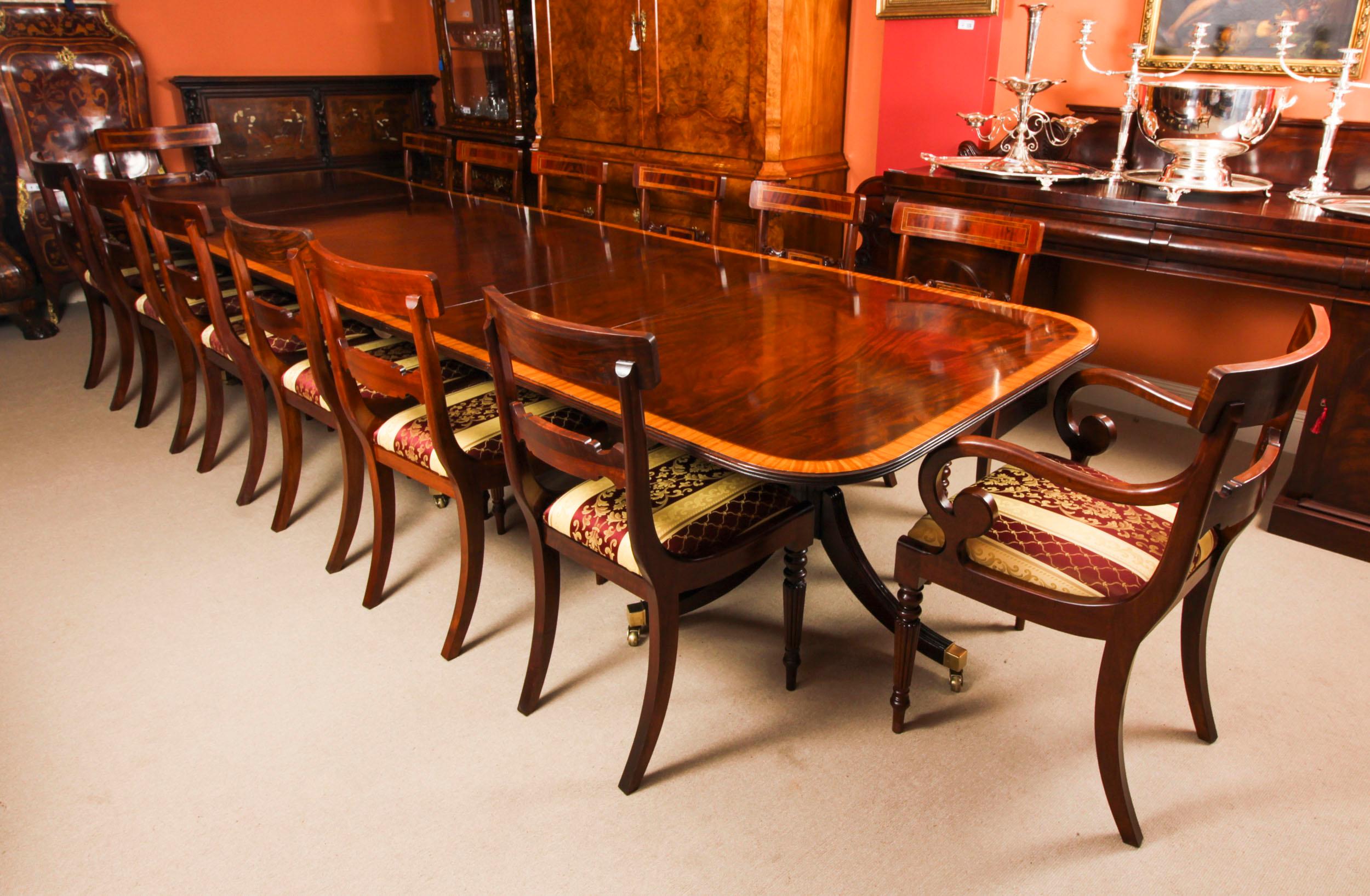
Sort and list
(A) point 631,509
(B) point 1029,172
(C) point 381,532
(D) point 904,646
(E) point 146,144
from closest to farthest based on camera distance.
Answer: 1. (A) point 631,509
2. (D) point 904,646
3. (C) point 381,532
4. (B) point 1029,172
5. (E) point 146,144

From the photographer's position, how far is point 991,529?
159 cm

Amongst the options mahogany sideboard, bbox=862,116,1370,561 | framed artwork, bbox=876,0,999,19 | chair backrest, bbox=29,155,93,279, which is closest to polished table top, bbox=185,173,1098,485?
chair backrest, bbox=29,155,93,279

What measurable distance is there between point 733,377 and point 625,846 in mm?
839

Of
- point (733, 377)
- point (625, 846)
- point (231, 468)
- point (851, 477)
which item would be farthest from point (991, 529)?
point (231, 468)

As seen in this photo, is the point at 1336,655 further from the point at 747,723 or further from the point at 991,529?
the point at 747,723

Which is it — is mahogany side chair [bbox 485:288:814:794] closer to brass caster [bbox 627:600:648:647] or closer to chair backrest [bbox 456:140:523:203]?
brass caster [bbox 627:600:648:647]

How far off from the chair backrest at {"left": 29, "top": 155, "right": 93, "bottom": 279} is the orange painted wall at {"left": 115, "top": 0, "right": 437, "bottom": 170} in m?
1.70

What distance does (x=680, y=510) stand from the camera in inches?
64.4

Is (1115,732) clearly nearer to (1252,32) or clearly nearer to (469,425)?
(469,425)

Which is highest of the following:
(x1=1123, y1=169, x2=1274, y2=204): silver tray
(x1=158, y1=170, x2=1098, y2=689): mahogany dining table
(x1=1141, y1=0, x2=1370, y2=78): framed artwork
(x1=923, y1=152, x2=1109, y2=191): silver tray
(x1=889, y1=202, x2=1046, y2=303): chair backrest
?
(x1=1141, y1=0, x2=1370, y2=78): framed artwork

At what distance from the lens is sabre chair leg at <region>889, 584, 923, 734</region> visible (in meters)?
1.66

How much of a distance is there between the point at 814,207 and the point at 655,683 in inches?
58.6

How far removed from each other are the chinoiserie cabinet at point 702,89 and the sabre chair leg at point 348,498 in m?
1.93

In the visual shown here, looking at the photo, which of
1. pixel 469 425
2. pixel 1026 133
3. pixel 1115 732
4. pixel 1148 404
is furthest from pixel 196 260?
pixel 1148 404
